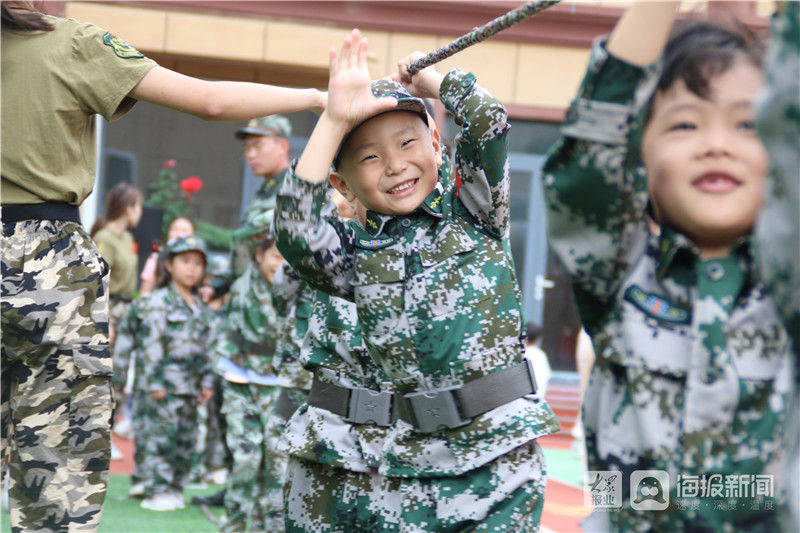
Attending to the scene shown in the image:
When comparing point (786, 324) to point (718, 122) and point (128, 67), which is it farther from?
point (128, 67)

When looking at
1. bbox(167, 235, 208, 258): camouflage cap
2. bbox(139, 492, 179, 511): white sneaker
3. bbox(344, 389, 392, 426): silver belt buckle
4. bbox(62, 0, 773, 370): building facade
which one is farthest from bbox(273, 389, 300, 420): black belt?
bbox(62, 0, 773, 370): building facade

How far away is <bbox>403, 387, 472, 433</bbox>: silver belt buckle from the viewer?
281 centimetres

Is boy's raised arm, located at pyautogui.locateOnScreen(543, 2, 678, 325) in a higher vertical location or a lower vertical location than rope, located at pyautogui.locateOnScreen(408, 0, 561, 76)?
lower

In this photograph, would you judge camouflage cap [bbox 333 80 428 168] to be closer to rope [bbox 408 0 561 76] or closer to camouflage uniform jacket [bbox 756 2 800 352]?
rope [bbox 408 0 561 76]

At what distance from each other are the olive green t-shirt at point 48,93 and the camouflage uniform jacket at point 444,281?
67 cm

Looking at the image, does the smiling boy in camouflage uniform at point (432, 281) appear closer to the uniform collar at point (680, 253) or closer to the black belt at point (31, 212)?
the black belt at point (31, 212)

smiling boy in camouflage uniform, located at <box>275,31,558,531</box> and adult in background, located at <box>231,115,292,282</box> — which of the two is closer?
smiling boy in camouflage uniform, located at <box>275,31,558,531</box>

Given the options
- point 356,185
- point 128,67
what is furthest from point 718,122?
point 128,67

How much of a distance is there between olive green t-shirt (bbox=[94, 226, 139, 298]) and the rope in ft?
19.5

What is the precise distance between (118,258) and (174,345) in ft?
5.32

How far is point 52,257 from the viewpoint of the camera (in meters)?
2.99

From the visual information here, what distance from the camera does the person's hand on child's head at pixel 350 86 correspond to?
274cm

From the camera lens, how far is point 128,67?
300 centimetres
